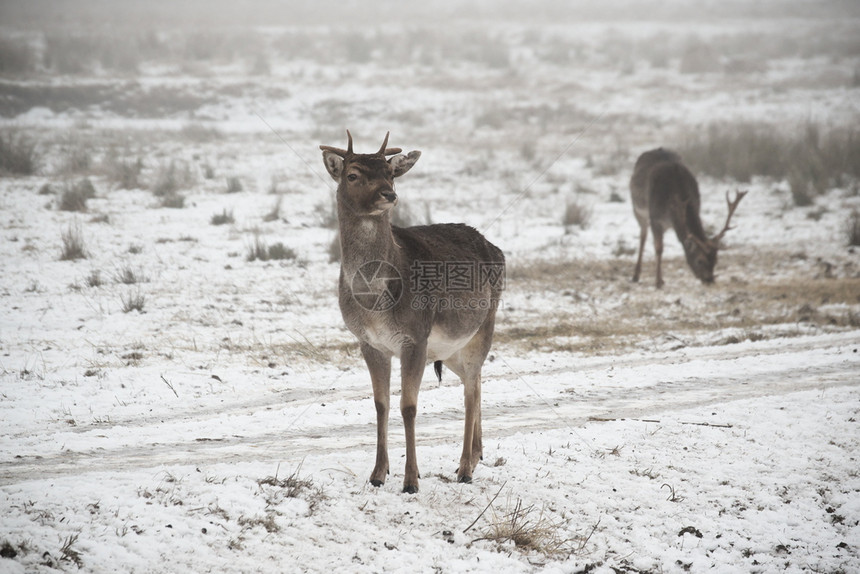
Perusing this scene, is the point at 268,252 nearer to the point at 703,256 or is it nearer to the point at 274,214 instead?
the point at 274,214

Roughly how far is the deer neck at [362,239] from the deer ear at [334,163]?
0.71 ft

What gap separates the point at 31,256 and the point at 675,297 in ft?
34.2

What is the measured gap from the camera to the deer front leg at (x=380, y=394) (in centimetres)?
515

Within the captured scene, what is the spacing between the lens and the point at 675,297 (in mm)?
12250

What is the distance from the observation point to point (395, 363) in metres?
9.34

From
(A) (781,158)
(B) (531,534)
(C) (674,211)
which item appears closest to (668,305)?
(C) (674,211)

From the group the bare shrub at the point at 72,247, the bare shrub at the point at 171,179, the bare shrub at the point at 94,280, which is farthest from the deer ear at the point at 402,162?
the bare shrub at the point at 171,179

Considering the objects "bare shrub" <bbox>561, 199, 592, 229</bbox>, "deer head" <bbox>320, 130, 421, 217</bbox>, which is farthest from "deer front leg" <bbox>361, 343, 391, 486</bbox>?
"bare shrub" <bbox>561, 199, 592, 229</bbox>

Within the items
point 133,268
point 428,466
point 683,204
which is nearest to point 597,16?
point 683,204

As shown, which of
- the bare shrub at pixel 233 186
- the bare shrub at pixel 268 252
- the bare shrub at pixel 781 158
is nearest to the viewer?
the bare shrub at pixel 268 252

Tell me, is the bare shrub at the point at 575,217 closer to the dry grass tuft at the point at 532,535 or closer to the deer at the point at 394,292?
the deer at the point at 394,292

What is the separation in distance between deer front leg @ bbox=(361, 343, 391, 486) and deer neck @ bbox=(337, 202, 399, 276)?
0.61 meters

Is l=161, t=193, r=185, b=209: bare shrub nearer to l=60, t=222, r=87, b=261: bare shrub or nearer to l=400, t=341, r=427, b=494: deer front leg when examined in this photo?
l=60, t=222, r=87, b=261: bare shrub

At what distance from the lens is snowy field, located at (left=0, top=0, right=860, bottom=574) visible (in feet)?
15.9
